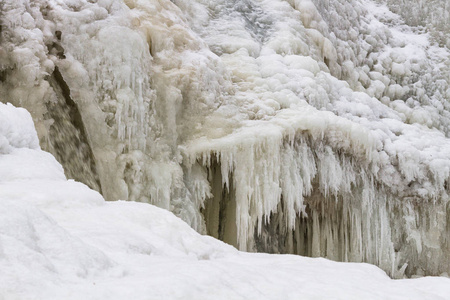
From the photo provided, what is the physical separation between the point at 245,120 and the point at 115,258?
4370mm

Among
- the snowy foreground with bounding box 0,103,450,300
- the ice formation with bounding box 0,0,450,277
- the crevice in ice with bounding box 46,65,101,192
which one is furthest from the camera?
the ice formation with bounding box 0,0,450,277

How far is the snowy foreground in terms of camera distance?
4.69 ft

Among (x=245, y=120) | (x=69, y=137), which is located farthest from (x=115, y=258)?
(x=245, y=120)

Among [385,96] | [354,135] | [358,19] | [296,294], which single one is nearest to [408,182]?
[354,135]

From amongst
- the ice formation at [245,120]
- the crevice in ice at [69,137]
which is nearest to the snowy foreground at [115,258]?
the crevice in ice at [69,137]

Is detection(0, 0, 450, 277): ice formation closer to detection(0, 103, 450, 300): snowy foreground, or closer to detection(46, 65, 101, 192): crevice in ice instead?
detection(46, 65, 101, 192): crevice in ice

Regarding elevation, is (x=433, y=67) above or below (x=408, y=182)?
above

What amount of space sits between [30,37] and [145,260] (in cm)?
352

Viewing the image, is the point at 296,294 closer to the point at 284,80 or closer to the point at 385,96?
the point at 284,80

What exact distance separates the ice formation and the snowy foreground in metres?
2.10

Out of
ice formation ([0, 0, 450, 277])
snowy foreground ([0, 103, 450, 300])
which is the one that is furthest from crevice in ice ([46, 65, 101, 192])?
snowy foreground ([0, 103, 450, 300])

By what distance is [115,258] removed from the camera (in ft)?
5.89

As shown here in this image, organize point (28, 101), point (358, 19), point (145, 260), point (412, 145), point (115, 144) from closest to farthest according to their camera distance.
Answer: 1. point (145, 260)
2. point (28, 101)
3. point (115, 144)
4. point (412, 145)
5. point (358, 19)

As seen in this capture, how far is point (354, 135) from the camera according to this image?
21.0 ft
